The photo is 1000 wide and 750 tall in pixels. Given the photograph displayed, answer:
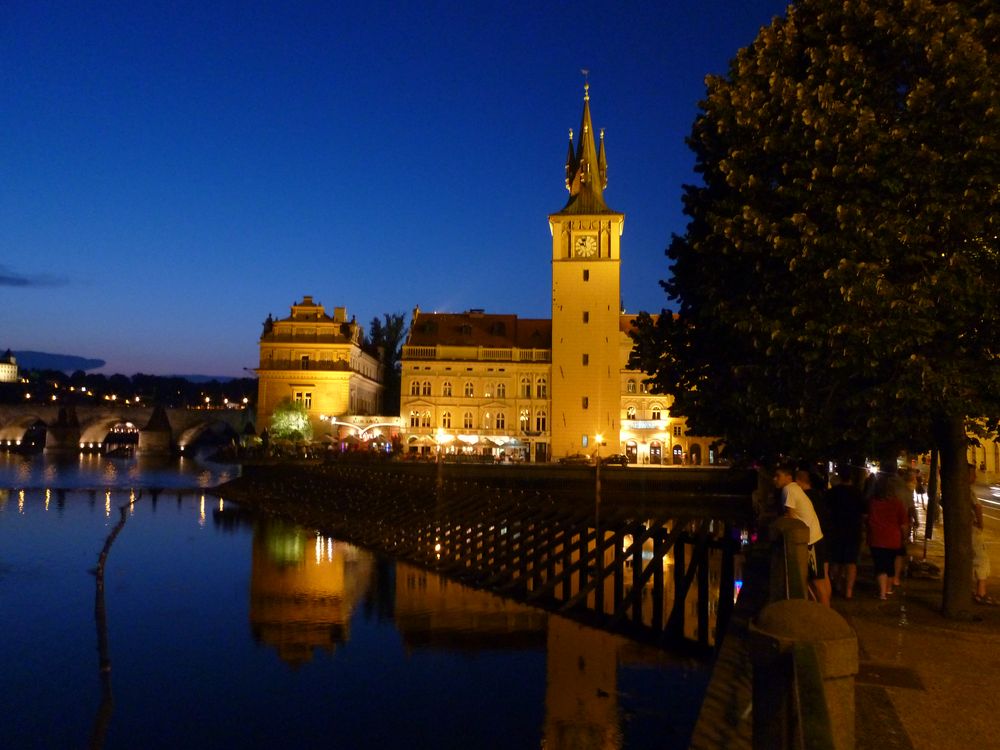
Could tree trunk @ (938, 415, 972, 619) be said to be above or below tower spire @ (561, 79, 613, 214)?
below

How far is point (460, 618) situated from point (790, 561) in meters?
14.1

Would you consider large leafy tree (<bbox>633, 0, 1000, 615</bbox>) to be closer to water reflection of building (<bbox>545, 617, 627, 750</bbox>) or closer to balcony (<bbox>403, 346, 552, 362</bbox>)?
water reflection of building (<bbox>545, 617, 627, 750</bbox>)

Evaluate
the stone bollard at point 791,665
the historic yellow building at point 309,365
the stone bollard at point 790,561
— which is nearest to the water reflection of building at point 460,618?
the stone bollard at point 790,561

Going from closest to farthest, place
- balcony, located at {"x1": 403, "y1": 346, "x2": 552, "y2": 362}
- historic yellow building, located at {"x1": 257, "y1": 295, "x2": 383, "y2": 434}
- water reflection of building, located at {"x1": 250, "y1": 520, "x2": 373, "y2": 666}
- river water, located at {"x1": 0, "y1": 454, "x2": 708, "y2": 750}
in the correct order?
river water, located at {"x1": 0, "y1": 454, "x2": 708, "y2": 750} < water reflection of building, located at {"x1": 250, "y1": 520, "x2": 373, "y2": 666} < balcony, located at {"x1": 403, "y1": 346, "x2": 552, "y2": 362} < historic yellow building, located at {"x1": 257, "y1": 295, "x2": 383, "y2": 434}

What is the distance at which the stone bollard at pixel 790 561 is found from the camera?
762 centimetres

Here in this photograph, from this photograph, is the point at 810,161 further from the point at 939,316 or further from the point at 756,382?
the point at 756,382

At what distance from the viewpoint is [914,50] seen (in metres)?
11.5

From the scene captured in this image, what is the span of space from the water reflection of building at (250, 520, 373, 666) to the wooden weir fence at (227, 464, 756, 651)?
1980mm

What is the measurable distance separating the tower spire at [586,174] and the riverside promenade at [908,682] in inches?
2377

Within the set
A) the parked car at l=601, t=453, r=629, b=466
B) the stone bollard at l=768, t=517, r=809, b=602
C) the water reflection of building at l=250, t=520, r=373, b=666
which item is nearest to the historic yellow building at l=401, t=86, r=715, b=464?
the parked car at l=601, t=453, r=629, b=466

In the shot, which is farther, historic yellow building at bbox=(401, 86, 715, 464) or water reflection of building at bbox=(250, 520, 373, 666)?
historic yellow building at bbox=(401, 86, 715, 464)

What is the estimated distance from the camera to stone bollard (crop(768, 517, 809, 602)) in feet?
25.0

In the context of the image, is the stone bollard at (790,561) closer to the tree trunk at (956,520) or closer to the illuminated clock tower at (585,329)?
the tree trunk at (956,520)

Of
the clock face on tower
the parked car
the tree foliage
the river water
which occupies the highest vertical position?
the clock face on tower
